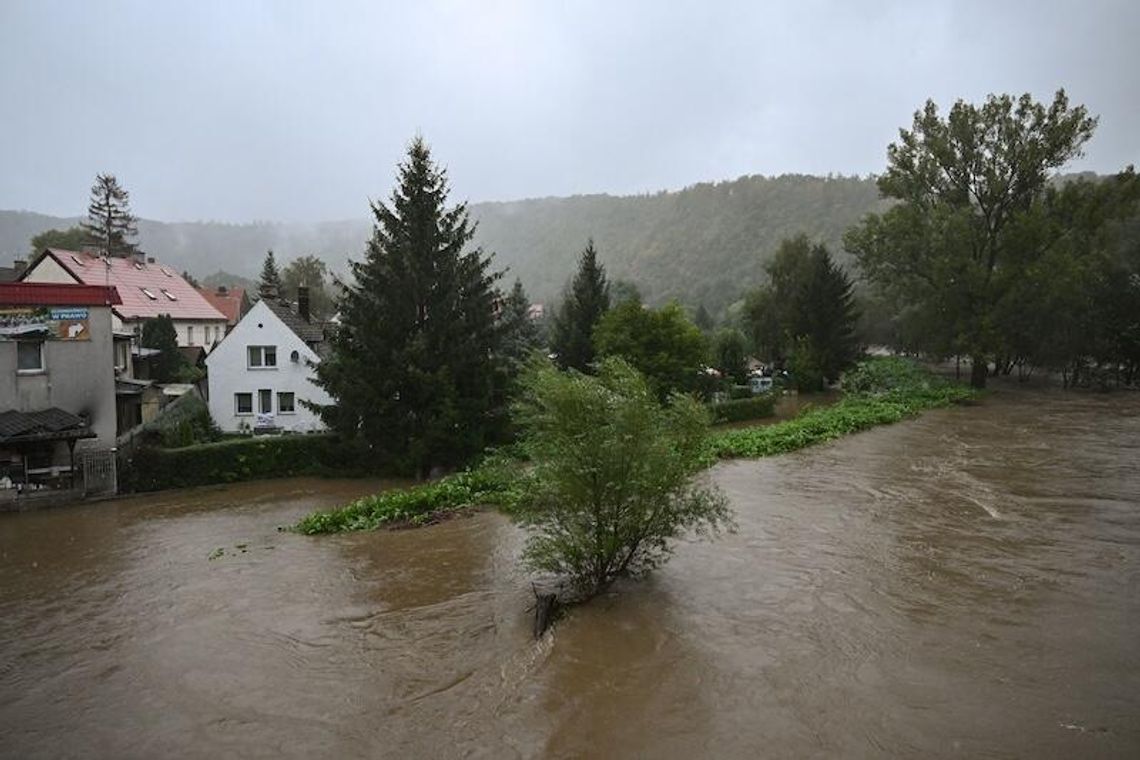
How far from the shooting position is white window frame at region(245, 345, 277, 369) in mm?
33844

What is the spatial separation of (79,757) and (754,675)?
26.8 feet

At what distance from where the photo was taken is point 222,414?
33.8 metres

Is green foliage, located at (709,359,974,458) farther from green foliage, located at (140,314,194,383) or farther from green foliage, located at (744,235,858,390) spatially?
green foliage, located at (140,314,194,383)

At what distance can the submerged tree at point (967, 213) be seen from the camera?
39469 mm

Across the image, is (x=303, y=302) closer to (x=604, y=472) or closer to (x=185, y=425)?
(x=185, y=425)

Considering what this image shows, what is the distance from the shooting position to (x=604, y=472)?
35.7 feet

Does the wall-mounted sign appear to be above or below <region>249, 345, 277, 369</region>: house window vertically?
above

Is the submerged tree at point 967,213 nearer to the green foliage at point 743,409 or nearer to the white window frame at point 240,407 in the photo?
the green foliage at point 743,409

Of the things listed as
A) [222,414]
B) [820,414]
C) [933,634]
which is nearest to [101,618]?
[933,634]

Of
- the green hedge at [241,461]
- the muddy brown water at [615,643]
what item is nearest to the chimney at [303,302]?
the green hedge at [241,461]

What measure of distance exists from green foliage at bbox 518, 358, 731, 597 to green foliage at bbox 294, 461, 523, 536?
569 centimetres

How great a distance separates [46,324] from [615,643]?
2406cm

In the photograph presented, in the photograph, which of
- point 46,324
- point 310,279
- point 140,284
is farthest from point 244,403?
point 310,279

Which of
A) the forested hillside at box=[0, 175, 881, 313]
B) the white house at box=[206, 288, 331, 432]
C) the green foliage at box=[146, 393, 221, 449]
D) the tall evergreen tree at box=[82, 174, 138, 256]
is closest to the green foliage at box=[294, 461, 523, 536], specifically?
the green foliage at box=[146, 393, 221, 449]
